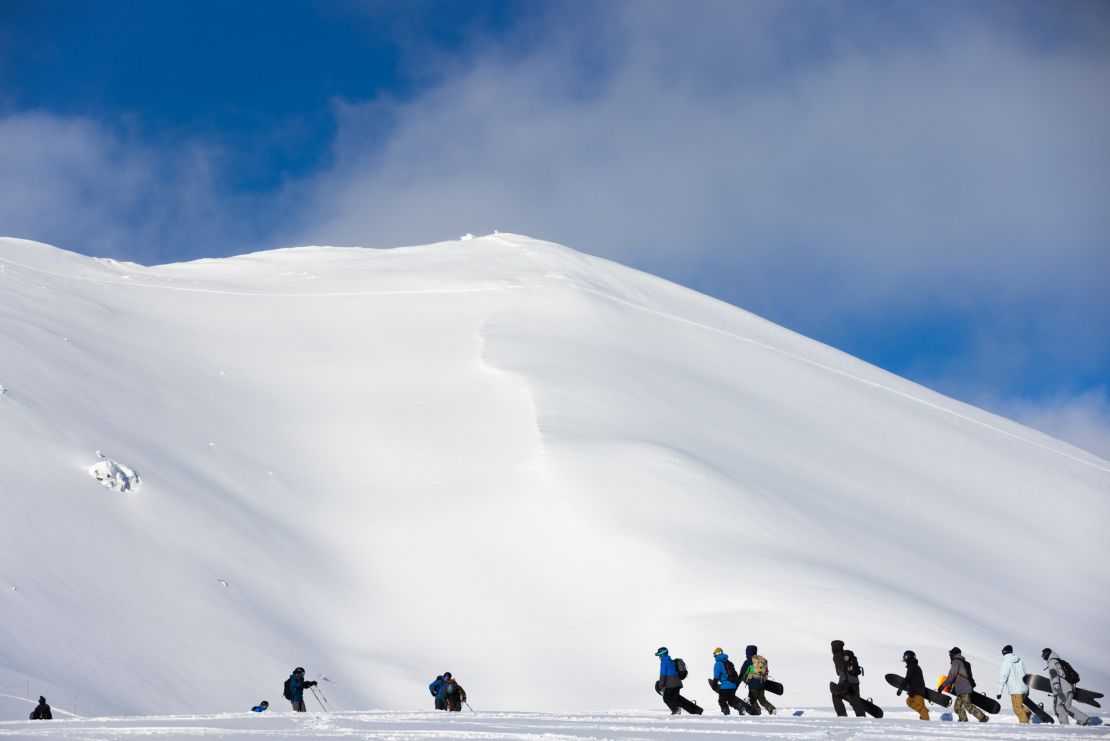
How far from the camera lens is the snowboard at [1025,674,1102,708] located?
17.7 m

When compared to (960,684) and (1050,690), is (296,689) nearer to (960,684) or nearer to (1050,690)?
(960,684)

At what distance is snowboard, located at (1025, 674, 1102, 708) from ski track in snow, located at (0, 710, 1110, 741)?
0.75 meters

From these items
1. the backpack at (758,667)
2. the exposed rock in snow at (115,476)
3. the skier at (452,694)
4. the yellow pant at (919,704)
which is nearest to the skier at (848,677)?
the yellow pant at (919,704)

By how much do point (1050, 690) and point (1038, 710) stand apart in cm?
116

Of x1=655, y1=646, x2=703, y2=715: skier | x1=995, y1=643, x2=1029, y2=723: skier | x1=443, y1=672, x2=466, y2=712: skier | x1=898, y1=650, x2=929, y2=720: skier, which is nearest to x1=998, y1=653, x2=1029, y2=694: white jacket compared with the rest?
x1=995, y1=643, x2=1029, y2=723: skier

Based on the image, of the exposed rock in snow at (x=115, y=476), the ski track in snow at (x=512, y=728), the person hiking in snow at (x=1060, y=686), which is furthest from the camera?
the exposed rock in snow at (x=115, y=476)

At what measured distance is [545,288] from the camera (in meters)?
63.7

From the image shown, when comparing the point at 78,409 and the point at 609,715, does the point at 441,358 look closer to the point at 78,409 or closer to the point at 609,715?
the point at 78,409

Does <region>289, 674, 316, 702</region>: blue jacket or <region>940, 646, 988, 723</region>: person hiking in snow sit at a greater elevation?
<region>289, 674, 316, 702</region>: blue jacket

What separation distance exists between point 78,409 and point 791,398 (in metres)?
32.3

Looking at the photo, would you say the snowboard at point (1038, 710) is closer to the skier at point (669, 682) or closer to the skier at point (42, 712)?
the skier at point (669, 682)

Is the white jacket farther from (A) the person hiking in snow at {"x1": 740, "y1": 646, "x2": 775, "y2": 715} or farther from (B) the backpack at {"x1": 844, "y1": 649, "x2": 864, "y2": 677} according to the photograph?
(A) the person hiking in snow at {"x1": 740, "y1": 646, "x2": 775, "y2": 715}

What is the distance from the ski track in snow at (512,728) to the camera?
48.5ft

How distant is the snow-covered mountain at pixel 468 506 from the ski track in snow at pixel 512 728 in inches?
268
